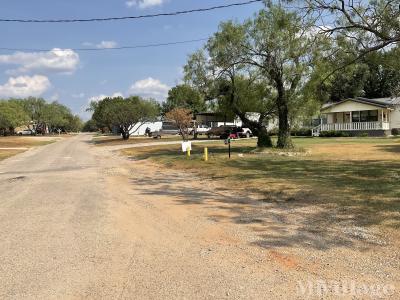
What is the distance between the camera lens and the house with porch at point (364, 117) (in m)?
46.2

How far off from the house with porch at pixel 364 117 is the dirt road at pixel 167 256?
38573 mm

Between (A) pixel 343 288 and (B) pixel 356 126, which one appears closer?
(A) pixel 343 288

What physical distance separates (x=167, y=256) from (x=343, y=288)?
7.72 feet

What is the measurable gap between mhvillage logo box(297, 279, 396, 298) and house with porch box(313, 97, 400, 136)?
140 ft

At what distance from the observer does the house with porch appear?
46.2 m

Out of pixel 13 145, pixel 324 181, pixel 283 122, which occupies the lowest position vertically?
pixel 324 181

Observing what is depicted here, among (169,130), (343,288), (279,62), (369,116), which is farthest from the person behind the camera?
(169,130)

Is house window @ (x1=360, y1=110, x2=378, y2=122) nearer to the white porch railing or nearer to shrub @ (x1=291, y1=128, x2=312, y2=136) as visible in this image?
the white porch railing

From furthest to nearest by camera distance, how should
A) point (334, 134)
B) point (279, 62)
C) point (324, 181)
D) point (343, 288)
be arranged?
point (334, 134)
point (279, 62)
point (324, 181)
point (343, 288)

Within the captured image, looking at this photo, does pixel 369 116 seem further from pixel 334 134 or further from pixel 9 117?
pixel 9 117

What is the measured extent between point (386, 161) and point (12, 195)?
515 inches

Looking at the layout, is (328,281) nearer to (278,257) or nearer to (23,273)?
(278,257)

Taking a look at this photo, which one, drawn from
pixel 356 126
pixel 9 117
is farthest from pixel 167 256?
pixel 9 117

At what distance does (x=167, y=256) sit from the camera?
6.36 m
